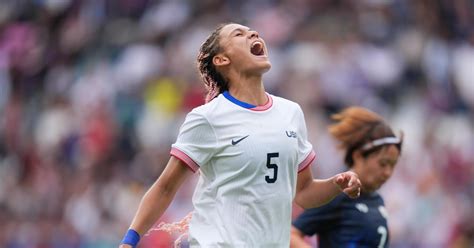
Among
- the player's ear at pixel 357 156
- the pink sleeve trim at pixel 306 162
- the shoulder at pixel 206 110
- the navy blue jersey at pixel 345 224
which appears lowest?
the navy blue jersey at pixel 345 224

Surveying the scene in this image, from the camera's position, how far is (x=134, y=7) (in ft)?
52.3

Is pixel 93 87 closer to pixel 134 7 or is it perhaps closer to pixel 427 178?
pixel 134 7

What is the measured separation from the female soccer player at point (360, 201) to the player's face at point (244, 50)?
1.22 m

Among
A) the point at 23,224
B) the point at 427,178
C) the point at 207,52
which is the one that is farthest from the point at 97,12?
the point at 207,52

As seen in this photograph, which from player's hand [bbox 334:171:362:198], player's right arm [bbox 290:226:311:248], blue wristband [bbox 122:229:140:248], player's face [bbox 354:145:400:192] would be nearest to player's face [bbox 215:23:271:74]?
player's hand [bbox 334:171:362:198]

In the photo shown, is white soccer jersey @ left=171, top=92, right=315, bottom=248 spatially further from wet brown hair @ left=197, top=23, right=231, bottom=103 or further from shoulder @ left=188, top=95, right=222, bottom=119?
wet brown hair @ left=197, top=23, right=231, bottom=103

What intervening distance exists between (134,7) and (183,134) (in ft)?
33.9

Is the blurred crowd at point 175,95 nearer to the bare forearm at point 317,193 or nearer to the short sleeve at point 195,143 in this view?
the bare forearm at point 317,193

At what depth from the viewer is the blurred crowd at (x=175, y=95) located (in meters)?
12.9

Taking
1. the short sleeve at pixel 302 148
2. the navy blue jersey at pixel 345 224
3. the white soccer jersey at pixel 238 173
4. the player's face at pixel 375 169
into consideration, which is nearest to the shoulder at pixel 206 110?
the white soccer jersey at pixel 238 173

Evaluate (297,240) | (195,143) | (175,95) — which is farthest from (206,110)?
(175,95)

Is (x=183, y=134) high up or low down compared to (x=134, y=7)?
down

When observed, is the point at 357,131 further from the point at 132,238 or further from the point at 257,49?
the point at 132,238

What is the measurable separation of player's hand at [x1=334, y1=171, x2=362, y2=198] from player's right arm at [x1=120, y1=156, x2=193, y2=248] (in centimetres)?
72
